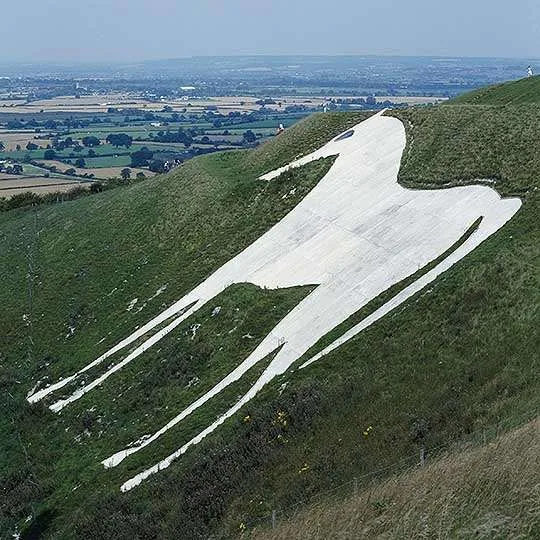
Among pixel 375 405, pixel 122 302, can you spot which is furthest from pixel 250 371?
pixel 122 302

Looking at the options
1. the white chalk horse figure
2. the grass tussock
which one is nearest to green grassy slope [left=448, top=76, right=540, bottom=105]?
the white chalk horse figure

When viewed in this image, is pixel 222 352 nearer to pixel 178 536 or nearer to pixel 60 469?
pixel 60 469

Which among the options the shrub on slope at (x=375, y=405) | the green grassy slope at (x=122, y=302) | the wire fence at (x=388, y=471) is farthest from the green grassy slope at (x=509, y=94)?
the wire fence at (x=388, y=471)

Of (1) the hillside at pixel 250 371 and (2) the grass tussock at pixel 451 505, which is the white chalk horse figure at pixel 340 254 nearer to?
(1) the hillside at pixel 250 371

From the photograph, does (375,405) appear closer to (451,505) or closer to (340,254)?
(451,505)

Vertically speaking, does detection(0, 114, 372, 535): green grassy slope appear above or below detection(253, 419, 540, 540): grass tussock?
below

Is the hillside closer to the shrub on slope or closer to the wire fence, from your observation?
the shrub on slope
